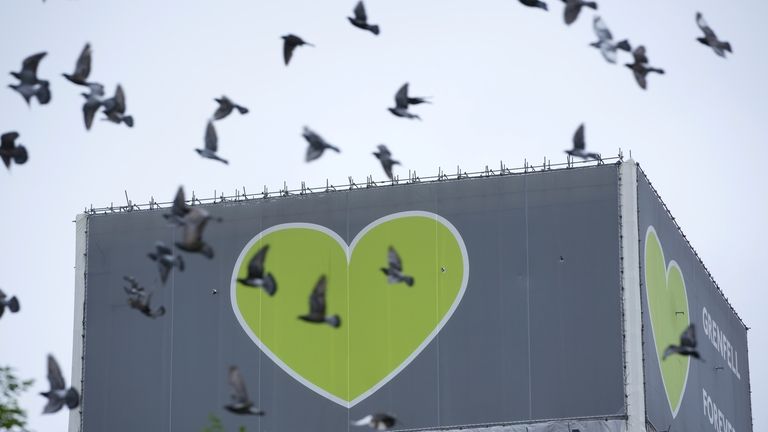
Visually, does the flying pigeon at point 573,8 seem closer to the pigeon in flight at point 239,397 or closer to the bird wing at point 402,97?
the bird wing at point 402,97

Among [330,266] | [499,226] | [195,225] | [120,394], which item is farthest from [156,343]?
[195,225]

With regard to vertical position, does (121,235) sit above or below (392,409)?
above

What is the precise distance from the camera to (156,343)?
80.0 m

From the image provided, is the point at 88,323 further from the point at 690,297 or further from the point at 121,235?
the point at 690,297

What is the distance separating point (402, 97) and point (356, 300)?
104 feet

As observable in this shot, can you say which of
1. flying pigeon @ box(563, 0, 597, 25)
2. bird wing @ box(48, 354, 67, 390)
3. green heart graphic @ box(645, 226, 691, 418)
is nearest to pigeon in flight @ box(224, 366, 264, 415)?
bird wing @ box(48, 354, 67, 390)

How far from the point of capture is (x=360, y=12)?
1720 inches

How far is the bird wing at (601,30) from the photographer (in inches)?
1667

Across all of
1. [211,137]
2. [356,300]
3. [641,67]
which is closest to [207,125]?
[211,137]

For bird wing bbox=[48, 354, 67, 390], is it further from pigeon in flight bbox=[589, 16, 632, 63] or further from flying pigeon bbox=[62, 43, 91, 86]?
pigeon in flight bbox=[589, 16, 632, 63]

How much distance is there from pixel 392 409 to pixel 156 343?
425 inches

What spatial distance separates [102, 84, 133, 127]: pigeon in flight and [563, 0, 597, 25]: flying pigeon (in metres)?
8.68

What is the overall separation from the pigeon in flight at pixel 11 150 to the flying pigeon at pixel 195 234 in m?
3.76

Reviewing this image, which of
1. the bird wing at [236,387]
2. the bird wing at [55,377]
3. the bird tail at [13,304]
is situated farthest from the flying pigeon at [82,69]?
the bird wing at [236,387]
